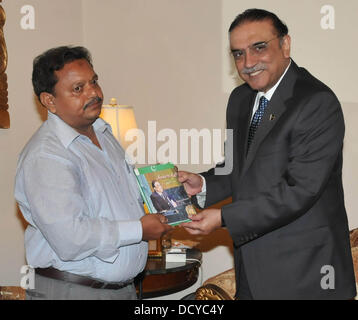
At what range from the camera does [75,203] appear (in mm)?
2209

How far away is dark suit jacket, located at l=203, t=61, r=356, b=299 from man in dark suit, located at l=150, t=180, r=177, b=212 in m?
0.31

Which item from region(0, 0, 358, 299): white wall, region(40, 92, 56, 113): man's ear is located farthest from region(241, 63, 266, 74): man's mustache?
region(0, 0, 358, 299): white wall

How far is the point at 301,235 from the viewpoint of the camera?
Result: 243cm

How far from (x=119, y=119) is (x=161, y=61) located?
0.85 m

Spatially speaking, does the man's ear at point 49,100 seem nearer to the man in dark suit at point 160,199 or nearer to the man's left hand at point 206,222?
the man in dark suit at point 160,199

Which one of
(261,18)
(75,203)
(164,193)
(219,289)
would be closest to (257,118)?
(261,18)

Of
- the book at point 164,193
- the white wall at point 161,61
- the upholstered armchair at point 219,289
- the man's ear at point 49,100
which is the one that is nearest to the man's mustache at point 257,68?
the book at point 164,193

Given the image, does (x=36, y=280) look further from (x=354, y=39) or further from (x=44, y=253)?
(x=354, y=39)

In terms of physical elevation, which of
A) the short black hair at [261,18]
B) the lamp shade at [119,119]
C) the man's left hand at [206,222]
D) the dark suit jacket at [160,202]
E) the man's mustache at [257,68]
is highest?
the short black hair at [261,18]

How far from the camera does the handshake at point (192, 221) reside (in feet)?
7.93

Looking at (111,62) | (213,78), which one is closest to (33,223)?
(213,78)

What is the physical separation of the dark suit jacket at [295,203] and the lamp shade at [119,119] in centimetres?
185

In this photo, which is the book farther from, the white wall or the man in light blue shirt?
the white wall

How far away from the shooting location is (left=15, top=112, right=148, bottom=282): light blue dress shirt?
2193 millimetres
